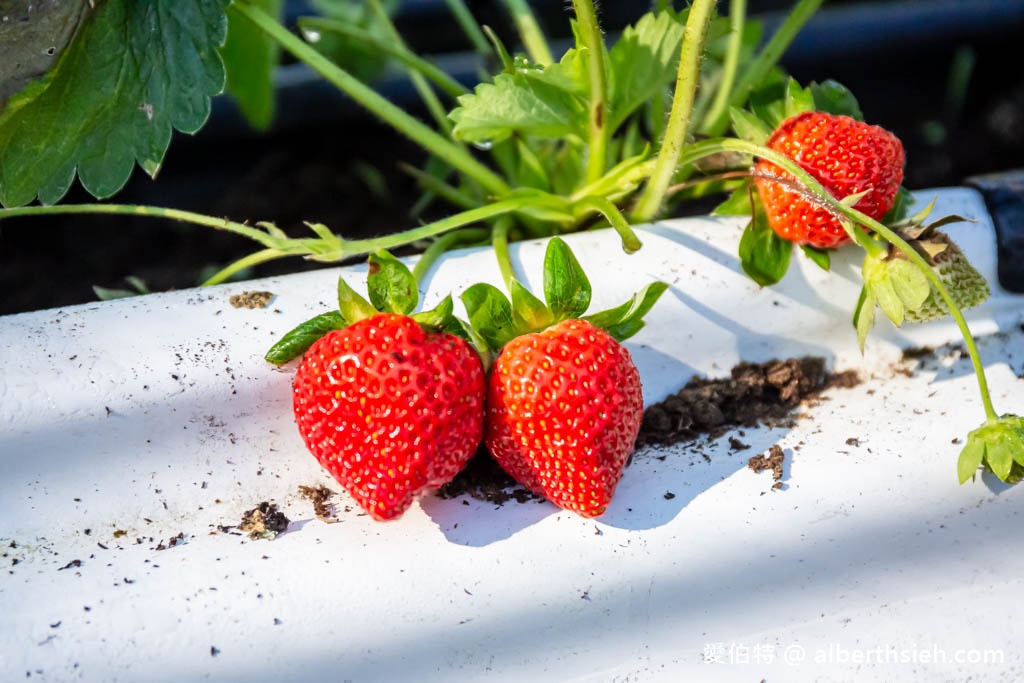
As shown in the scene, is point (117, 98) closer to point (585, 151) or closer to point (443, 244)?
point (443, 244)

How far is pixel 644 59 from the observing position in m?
0.85

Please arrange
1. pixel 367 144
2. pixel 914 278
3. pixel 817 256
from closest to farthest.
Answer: pixel 914 278, pixel 817 256, pixel 367 144

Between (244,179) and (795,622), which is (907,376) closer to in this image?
(795,622)

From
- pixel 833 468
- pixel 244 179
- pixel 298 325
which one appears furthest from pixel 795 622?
pixel 244 179

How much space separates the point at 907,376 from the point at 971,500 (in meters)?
0.16

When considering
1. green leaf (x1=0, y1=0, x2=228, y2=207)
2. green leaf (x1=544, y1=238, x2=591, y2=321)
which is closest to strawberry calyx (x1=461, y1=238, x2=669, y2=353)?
green leaf (x1=544, y1=238, x2=591, y2=321)

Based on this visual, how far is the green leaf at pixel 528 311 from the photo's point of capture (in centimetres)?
68

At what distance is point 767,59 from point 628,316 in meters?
0.41

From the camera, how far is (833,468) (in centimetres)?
76

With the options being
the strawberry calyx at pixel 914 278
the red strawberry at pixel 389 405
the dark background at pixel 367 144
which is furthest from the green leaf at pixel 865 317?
the dark background at pixel 367 144

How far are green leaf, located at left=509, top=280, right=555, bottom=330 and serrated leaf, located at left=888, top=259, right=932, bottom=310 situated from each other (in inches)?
10.7

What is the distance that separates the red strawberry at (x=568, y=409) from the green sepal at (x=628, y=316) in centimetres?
5

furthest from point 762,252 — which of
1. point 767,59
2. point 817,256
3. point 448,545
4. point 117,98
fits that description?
point 117,98

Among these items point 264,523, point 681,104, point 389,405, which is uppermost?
point 681,104
